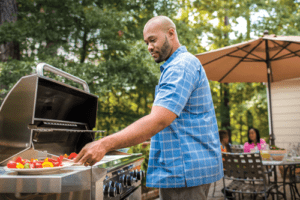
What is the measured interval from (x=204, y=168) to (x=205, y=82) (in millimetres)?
460

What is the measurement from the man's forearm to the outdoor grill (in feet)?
1.35

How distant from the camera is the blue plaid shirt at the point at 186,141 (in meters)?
1.30

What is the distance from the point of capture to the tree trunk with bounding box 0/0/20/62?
6453 millimetres

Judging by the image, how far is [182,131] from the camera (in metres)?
1.37

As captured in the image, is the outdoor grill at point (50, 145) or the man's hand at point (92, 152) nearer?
the man's hand at point (92, 152)

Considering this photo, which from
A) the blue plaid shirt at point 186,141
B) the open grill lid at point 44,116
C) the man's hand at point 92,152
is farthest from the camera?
the open grill lid at point 44,116

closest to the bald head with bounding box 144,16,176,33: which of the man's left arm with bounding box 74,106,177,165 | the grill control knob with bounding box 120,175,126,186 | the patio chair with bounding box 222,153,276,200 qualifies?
the man's left arm with bounding box 74,106,177,165

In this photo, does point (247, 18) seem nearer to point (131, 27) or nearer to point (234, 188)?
point (131, 27)

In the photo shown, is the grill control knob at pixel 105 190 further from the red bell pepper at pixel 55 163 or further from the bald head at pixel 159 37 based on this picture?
the bald head at pixel 159 37

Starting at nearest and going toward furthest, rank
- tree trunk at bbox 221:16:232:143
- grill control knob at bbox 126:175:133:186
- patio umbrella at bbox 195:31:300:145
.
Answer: grill control knob at bbox 126:175:133:186
patio umbrella at bbox 195:31:300:145
tree trunk at bbox 221:16:232:143

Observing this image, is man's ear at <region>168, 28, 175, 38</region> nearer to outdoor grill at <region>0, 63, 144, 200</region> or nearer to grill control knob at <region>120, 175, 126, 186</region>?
outdoor grill at <region>0, 63, 144, 200</region>

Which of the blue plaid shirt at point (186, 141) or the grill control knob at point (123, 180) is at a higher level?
the blue plaid shirt at point (186, 141)

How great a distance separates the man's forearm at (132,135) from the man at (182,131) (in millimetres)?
75

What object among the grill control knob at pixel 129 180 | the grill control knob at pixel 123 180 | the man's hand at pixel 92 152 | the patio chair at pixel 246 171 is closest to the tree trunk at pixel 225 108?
the patio chair at pixel 246 171
